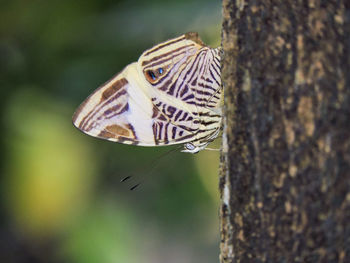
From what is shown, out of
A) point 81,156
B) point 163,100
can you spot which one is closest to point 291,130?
point 163,100

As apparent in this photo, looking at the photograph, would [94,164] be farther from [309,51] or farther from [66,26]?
[309,51]

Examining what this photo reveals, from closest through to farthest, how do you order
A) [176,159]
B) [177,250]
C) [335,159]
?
[335,159] < [176,159] < [177,250]

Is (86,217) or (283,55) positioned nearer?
(283,55)

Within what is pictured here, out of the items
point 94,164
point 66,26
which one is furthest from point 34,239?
point 66,26

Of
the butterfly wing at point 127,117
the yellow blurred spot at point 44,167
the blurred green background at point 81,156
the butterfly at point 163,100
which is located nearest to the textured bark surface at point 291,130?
the butterfly at point 163,100

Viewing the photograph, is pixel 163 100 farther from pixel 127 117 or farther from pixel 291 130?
pixel 291 130

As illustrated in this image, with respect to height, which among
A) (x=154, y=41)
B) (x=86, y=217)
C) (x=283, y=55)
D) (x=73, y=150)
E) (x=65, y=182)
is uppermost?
(x=154, y=41)
